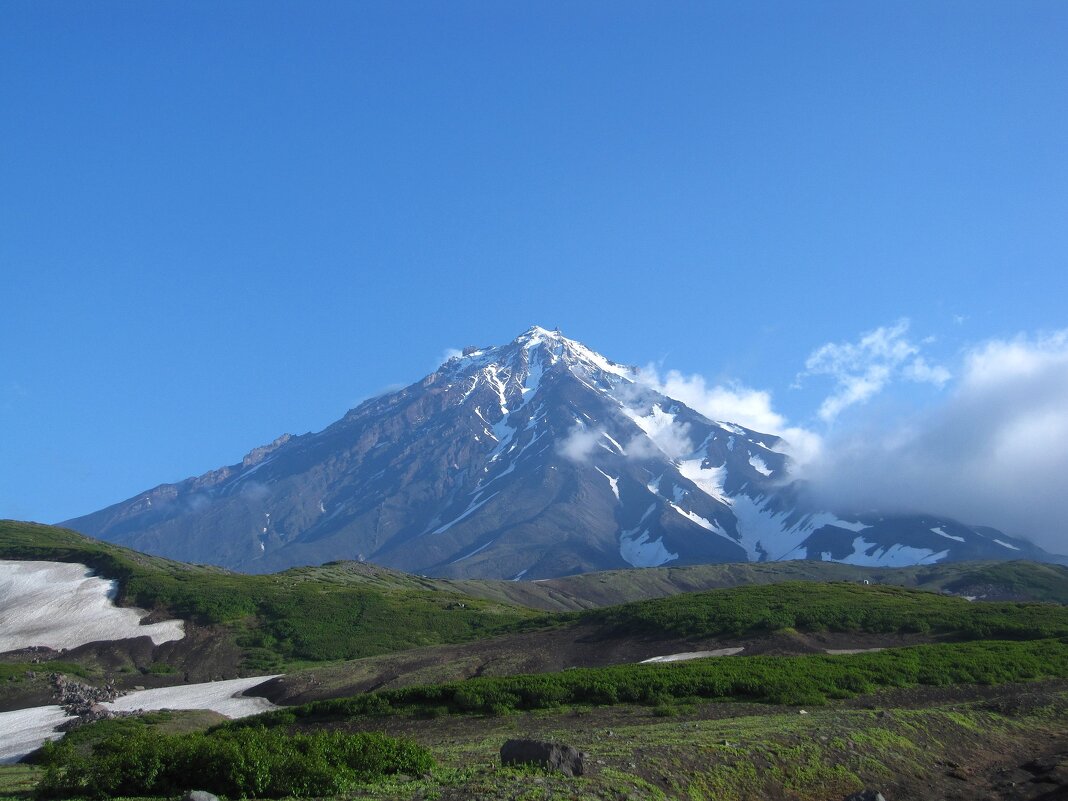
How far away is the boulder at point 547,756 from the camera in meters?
20.7

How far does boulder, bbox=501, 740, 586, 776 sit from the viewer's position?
20656 millimetres

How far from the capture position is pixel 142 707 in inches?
2149

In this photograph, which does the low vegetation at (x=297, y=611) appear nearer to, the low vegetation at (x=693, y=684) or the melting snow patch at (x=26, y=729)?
the melting snow patch at (x=26, y=729)

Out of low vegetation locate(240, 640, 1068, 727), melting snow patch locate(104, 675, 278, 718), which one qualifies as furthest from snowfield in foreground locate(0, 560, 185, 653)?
low vegetation locate(240, 640, 1068, 727)

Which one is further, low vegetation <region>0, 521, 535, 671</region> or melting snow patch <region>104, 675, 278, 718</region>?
low vegetation <region>0, 521, 535, 671</region>

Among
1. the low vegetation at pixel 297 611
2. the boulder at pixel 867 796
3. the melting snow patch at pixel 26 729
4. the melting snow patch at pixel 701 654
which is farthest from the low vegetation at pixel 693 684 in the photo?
the low vegetation at pixel 297 611

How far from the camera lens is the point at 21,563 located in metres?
108

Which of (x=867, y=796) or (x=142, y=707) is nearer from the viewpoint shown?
(x=867, y=796)

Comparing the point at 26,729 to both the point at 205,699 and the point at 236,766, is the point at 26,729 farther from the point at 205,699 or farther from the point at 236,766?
Result: the point at 236,766

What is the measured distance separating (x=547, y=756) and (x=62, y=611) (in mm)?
88570

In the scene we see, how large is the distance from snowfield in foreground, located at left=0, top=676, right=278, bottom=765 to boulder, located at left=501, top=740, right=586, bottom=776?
2830 cm

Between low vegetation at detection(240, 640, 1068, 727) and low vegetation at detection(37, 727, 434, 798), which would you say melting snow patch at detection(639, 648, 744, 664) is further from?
low vegetation at detection(37, 727, 434, 798)

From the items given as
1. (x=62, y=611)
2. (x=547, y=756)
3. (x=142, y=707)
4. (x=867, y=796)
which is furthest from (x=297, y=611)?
(x=867, y=796)

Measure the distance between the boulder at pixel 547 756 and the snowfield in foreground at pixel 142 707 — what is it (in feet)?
92.8
